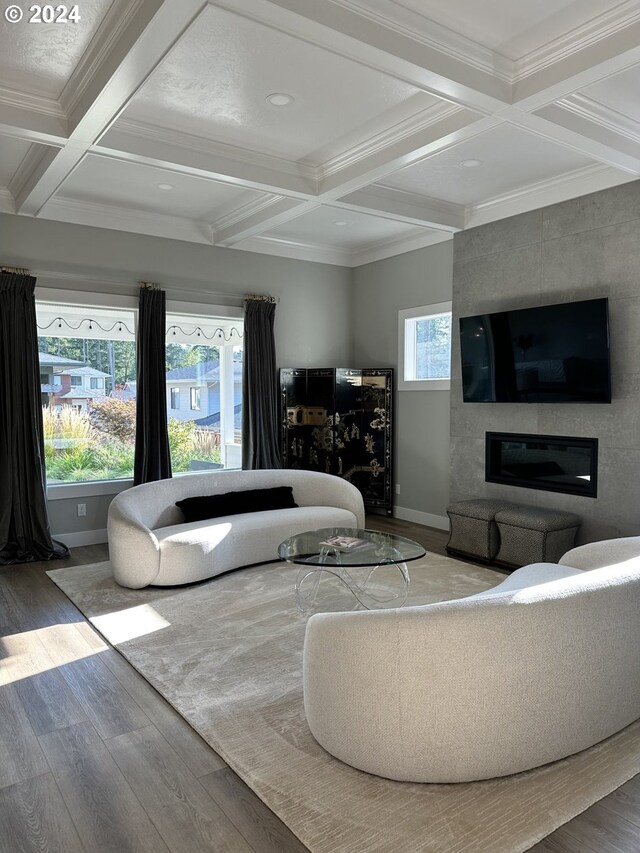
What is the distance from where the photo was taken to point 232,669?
3125 mm

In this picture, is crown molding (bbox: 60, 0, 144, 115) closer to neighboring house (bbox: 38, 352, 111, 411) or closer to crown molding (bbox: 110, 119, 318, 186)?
crown molding (bbox: 110, 119, 318, 186)

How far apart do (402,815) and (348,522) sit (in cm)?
337

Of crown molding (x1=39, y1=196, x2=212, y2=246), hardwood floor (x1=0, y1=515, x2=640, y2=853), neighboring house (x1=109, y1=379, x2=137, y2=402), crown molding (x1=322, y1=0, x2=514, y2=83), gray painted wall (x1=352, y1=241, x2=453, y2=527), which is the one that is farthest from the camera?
gray painted wall (x1=352, y1=241, x2=453, y2=527)

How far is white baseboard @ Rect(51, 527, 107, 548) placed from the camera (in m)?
5.59

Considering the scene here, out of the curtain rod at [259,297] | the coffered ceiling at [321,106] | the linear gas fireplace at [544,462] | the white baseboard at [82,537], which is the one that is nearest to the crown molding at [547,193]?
the coffered ceiling at [321,106]

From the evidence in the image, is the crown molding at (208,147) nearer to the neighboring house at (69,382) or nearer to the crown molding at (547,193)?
the crown molding at (547,193)

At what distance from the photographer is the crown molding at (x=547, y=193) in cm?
456

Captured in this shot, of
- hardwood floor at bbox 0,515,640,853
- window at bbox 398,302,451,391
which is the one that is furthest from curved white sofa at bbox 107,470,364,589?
window at bbox 398,302,451,391

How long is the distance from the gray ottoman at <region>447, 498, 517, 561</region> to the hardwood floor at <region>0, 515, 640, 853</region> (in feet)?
9.19

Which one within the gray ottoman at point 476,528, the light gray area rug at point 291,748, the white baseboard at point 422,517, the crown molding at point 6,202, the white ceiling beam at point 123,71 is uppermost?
the crown molding at point 6,202

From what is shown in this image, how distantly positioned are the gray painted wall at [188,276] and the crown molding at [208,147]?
182 cm

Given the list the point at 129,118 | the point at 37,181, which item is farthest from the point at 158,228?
the point at 129,118

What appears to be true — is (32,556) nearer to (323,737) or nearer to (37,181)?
(37,181)

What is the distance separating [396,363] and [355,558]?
3.52 meters
